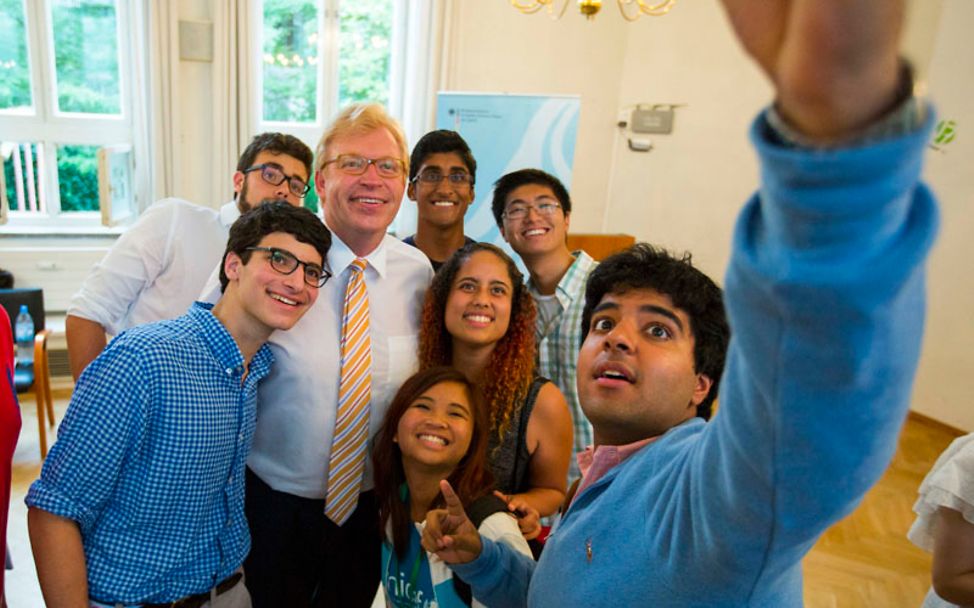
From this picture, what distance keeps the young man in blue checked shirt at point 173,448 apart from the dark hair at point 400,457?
12.9 inches

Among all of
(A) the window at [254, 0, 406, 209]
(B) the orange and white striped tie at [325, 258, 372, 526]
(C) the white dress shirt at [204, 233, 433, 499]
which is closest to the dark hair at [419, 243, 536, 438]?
(C) the white dress shirt at [204, 233, 433, 499]

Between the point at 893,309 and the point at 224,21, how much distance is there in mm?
5464

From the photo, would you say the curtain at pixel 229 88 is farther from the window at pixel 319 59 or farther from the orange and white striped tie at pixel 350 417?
the orange and white striped tie at pixel 350 417

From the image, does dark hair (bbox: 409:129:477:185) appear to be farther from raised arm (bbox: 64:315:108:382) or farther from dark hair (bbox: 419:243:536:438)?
raised arm (bbox: 64:315:108:382)

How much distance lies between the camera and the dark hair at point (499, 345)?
1.64 meters

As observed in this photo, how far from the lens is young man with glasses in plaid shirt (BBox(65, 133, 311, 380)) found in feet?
6.47

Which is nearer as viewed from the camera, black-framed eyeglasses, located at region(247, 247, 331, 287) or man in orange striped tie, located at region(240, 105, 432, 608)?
black-framed eyeglasses, located at region(247, 247, 331, 287)

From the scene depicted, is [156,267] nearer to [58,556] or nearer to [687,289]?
[58,556]

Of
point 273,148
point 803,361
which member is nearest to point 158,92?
point 273,148

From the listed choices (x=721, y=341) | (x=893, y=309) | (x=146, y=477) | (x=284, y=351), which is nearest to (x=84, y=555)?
(x=146, y=477)

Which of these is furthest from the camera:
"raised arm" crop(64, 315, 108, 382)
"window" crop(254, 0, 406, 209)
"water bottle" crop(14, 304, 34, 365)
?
"window" crop(254, 0, 406, 209)

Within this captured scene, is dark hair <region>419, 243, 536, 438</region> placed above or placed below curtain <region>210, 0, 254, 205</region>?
below

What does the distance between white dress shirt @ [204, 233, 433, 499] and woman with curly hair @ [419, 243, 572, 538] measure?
135mm

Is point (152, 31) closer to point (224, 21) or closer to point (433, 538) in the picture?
point (224, 21)
